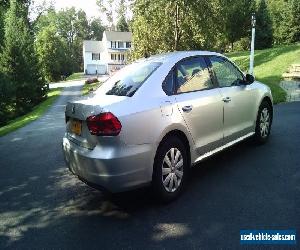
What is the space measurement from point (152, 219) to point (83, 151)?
1.18 m

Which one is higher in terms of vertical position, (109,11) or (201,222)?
(109,11)

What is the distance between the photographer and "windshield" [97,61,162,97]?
15.9 ft

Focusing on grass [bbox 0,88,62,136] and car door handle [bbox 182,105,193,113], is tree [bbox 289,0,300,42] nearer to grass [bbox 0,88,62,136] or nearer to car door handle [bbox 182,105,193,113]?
grass [bbox 0,88,62,136]

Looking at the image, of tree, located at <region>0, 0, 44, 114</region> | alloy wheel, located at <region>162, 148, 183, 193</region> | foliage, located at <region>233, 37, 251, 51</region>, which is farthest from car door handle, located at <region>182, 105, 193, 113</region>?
foliage, located at <region>233, 37, 251, 51</region>

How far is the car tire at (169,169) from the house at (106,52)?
7652 centimetres

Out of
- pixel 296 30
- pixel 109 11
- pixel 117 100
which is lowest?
pixel 117 100

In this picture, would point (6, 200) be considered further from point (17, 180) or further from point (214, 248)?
point (214, 248)

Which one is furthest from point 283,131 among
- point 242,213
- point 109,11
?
point 109,11

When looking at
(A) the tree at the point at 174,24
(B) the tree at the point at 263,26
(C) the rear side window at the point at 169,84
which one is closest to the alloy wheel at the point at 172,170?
(C) the rear side window at the point at 169,84

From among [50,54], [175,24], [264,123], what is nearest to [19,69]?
[175,24]

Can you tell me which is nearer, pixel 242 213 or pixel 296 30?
pixel 242 213

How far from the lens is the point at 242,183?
5312 millimetres

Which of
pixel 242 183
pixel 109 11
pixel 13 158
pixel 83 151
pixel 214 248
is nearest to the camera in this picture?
pixel 214 248

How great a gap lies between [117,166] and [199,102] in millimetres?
1642
